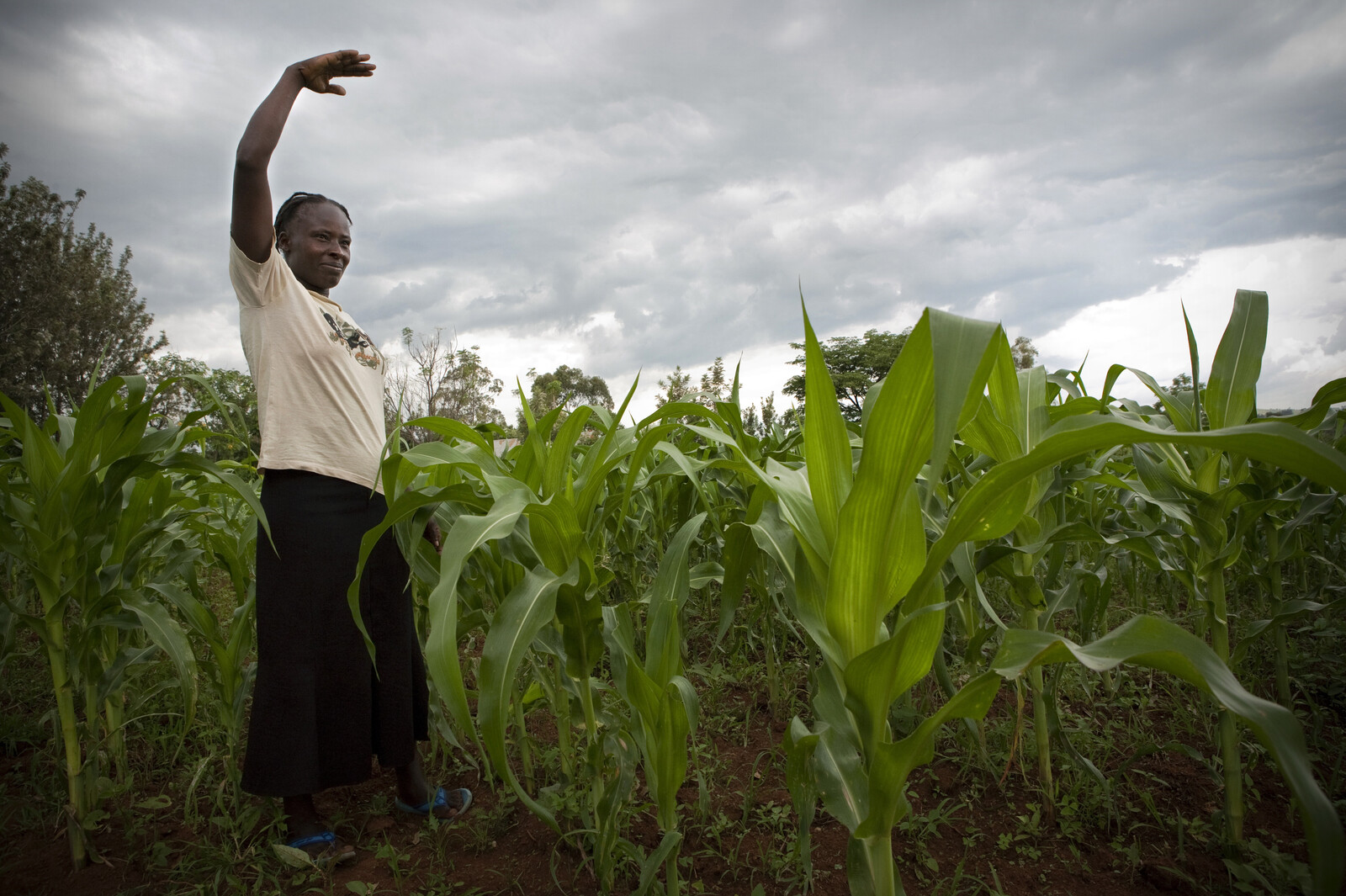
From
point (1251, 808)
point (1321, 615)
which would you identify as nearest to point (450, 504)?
point (1251, 808)

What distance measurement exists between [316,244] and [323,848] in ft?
6.09

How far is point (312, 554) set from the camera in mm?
1869

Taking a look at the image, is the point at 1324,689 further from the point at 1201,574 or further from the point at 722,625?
the point at 722,625

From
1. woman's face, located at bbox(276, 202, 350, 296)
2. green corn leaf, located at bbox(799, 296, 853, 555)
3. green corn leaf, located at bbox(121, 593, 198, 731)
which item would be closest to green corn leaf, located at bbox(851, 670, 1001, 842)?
green corn leaf, located at bbox(799, 296, 853, 555)

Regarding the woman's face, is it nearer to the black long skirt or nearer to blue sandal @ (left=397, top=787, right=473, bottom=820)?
the black long skirt

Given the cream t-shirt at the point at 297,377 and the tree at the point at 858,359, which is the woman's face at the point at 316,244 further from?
the tree at the point at 858,359

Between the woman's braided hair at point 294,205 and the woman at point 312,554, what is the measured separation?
1.09ft

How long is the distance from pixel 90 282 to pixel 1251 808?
3205 centimetres

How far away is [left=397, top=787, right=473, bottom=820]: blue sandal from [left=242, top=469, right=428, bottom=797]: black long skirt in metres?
0.17

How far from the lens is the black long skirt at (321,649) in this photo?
184 centimetres

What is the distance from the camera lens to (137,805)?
6.75 ft

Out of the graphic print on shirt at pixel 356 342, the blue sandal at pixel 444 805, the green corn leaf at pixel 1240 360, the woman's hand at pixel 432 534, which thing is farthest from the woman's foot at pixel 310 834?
the green corn leaf at pixel 1240 360

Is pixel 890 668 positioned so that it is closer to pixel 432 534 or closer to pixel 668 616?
pixel 668 616

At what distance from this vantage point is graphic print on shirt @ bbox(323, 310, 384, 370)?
2.01m
